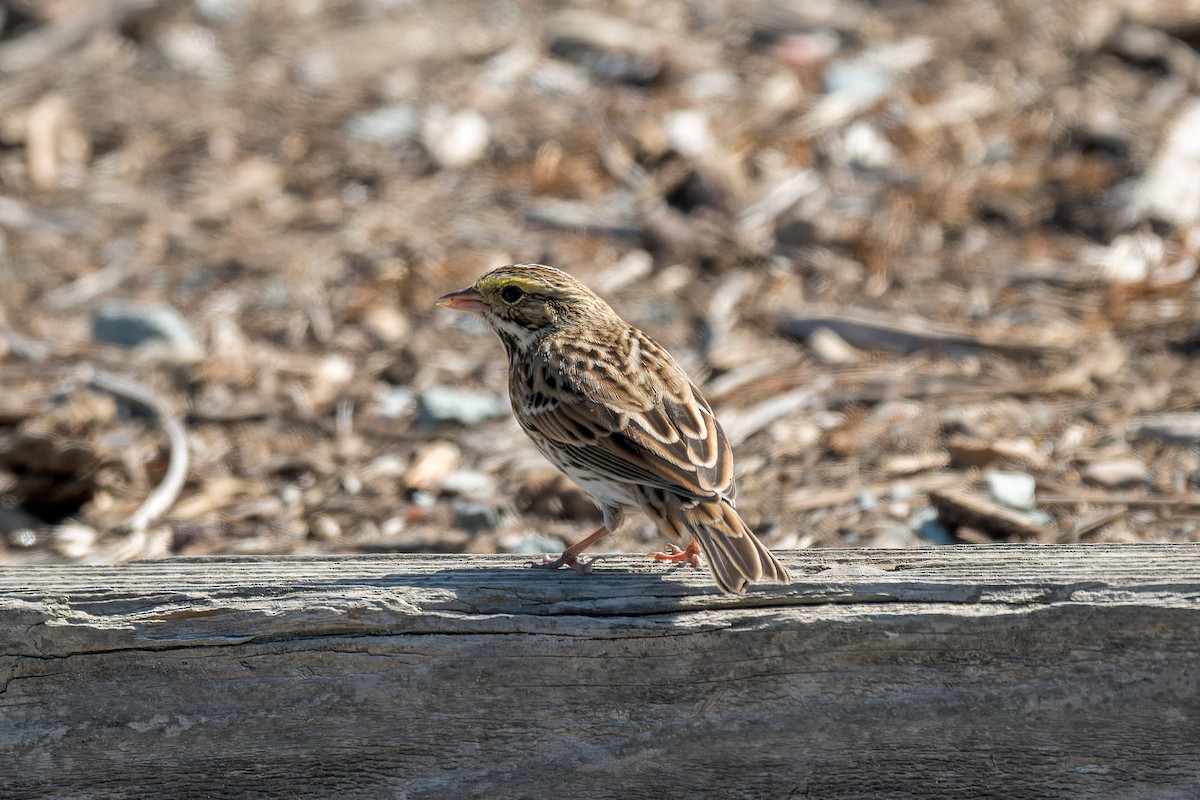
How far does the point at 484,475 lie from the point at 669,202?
346cm

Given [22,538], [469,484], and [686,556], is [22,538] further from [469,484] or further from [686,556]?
[686,556]

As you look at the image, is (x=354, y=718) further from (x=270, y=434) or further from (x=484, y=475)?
(x=270, y=434)

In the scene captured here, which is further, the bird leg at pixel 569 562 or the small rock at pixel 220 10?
the small rock at pixel 220 10

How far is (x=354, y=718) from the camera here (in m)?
3.70

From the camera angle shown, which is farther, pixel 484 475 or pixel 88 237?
pixel 88 237

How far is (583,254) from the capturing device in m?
9.52

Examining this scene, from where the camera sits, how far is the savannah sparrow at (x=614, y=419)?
4.34m

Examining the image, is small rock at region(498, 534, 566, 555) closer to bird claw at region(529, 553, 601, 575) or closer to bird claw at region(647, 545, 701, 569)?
bird claw at region(647, 545, 701, 569)

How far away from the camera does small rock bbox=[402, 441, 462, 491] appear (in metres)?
7.19

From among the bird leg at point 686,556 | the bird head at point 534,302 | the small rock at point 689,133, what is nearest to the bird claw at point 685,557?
the bird leg at point 686,556

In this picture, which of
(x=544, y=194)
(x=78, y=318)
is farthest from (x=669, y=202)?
(x=78, y=318)

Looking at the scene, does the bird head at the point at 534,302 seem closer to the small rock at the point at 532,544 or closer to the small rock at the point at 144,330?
the small rock at the point at 532,544

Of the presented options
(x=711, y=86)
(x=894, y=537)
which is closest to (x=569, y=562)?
(x=894, y=537)

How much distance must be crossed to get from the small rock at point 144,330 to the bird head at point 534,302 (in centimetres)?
317
